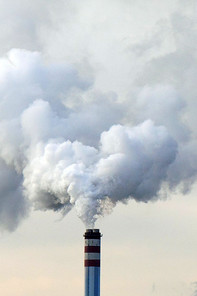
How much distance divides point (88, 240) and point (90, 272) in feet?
15.2

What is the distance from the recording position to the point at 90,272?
5920 inches

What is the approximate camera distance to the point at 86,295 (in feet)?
498

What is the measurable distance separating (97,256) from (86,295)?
20.4ft

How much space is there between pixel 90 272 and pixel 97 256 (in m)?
2.56

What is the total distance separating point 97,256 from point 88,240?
2.57m

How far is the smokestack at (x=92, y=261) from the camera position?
14900 cm

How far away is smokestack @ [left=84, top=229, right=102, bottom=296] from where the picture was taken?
489 feet

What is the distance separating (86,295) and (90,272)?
3.70 metres

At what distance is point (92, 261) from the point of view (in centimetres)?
14962

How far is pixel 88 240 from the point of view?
5871 inches
